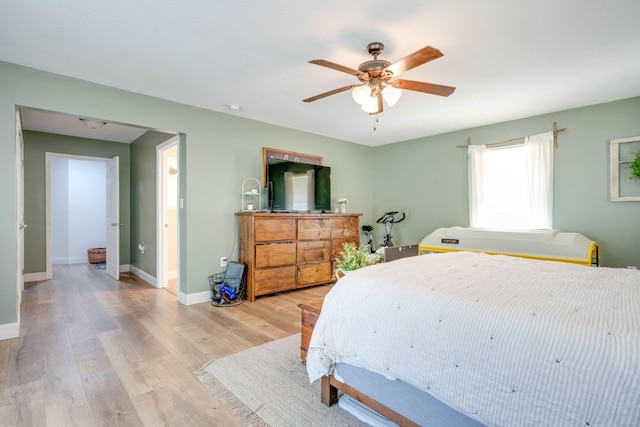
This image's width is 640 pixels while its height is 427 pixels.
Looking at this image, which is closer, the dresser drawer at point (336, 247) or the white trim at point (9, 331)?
the white trim at point (9, 331)

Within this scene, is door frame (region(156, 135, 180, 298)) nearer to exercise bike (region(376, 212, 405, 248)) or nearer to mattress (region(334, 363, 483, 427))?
exercise bike (region(376, 212, 405, 248))

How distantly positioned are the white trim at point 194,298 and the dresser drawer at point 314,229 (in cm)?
139

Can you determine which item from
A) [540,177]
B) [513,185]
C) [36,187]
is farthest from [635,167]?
[36,187]

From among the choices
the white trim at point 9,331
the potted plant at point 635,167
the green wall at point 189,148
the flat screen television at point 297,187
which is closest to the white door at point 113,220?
the green wall at point 189,148

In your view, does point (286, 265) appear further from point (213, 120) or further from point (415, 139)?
point (415, 139)

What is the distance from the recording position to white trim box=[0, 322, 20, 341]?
8.86 feet

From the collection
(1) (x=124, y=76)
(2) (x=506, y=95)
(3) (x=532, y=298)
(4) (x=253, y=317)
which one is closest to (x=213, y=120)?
(1) (x=124, y=76)

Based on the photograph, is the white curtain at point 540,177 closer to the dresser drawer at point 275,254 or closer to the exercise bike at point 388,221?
the exercise bike at point 388,221

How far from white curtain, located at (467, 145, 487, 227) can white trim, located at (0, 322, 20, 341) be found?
537cm

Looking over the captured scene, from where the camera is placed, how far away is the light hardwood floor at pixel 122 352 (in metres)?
1.74

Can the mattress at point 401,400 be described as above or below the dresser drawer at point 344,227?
below

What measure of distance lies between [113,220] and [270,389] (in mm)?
4677

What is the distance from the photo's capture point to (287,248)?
4211 mm

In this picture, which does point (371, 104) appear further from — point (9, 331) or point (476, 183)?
point (9, 331)
